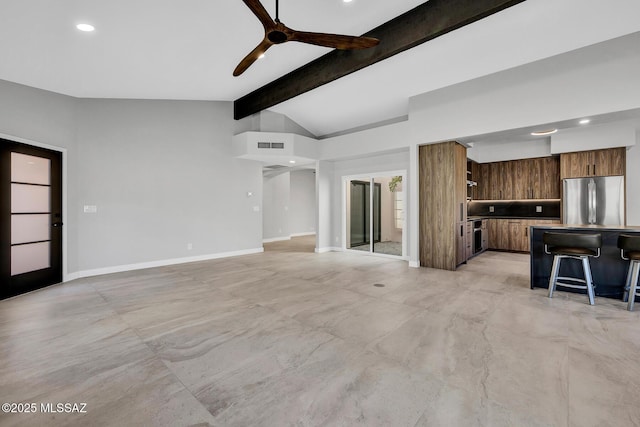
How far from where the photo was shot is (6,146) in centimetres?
393

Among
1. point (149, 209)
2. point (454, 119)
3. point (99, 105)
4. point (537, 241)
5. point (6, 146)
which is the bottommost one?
point (537, 241)

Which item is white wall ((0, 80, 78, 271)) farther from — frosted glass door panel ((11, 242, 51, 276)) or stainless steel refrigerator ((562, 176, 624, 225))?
stainless steel refrigerator ((562, 176, 624, 225))

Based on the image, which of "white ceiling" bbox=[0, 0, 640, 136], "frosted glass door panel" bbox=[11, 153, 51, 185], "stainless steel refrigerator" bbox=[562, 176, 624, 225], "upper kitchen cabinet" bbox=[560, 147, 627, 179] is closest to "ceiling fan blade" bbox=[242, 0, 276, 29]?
"white ceiling" bbox=[0, 0, 640, 136]

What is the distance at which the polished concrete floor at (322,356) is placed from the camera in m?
1.71

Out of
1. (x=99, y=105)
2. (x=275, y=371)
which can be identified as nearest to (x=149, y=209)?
(x=99, y=105)

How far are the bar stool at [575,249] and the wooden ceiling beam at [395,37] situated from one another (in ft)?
9.61

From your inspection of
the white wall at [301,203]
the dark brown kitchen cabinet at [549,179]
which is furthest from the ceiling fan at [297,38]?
the white wall at [301,203]

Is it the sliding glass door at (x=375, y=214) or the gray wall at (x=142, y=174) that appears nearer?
the gray wall at (x=142, y=174)

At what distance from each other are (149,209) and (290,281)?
355cm

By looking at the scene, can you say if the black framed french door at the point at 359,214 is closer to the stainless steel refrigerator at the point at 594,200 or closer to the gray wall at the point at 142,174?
the gray wall at the point at 142,174

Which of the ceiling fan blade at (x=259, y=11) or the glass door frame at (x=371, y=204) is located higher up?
the ceiling fan blade at (x=259, y=11)

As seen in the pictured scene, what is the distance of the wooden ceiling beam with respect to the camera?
3225mm

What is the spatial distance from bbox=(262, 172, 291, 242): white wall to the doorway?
12.2 feet

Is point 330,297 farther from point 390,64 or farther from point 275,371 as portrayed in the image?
point 390,64
